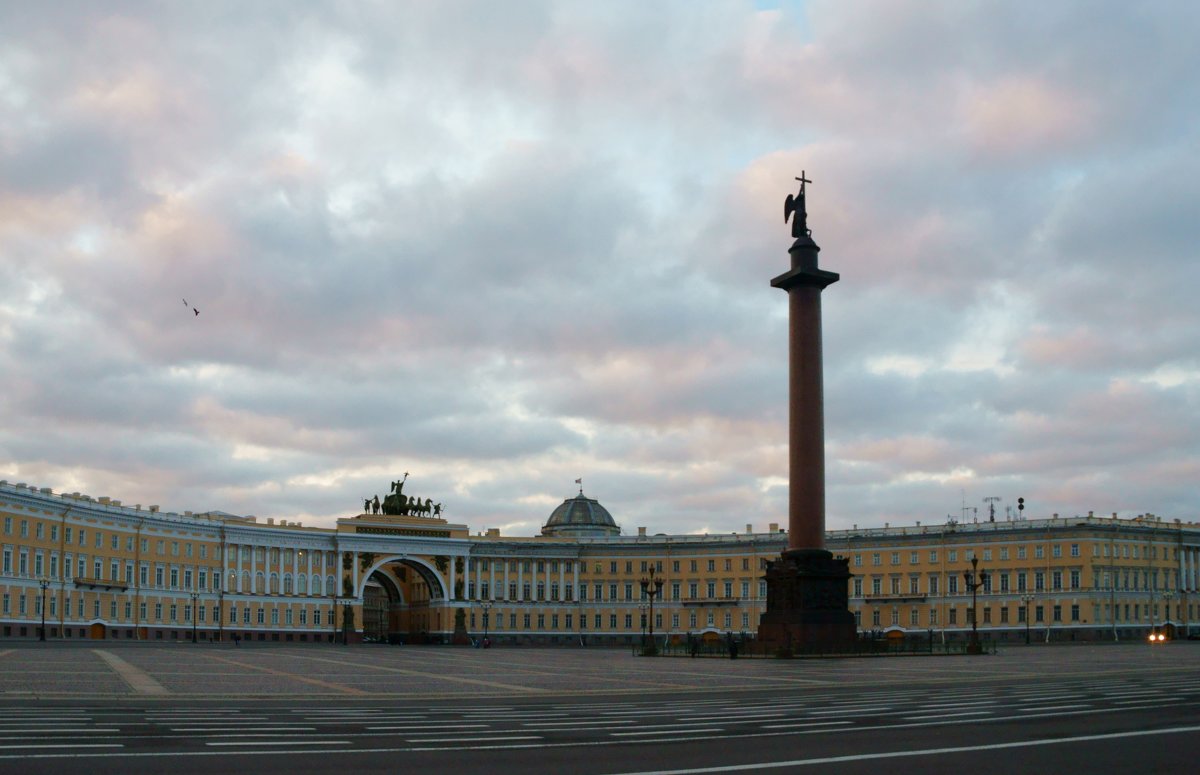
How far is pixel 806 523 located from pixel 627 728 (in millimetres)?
45906

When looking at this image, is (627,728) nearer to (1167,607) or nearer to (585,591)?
(1167,607)

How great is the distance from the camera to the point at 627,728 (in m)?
23.9

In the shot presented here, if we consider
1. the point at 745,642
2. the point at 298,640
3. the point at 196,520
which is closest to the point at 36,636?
the point at 196,520

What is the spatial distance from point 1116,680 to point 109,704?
100ft

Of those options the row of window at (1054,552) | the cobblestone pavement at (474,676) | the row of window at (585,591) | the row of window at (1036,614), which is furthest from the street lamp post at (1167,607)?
the cobblestone pavement at (474,676)

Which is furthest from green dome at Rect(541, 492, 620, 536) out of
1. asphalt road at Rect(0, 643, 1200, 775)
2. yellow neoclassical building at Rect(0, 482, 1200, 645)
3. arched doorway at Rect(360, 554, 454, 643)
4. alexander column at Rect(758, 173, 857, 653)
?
asphalt road at Rect(0, 643, 1200, 775)

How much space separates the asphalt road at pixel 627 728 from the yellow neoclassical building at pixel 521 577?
7038cm

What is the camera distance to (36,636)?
10988 cm

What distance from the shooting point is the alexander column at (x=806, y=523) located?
221 feet

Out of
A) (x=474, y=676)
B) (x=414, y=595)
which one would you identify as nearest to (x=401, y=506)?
(x=414, y=595)

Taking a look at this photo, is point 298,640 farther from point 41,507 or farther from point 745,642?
point 745,642

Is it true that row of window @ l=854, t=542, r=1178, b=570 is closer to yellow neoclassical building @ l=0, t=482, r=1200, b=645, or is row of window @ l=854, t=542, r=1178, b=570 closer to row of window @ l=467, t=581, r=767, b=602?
yellow neoclassical building @ l=0, t=482, r=1200, b=645

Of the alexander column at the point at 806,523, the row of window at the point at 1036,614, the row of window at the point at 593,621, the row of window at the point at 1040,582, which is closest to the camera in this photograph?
the alexander column at the point at 806,523

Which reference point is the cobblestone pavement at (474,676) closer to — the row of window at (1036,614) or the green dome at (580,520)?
the row of window at (1036,614)
